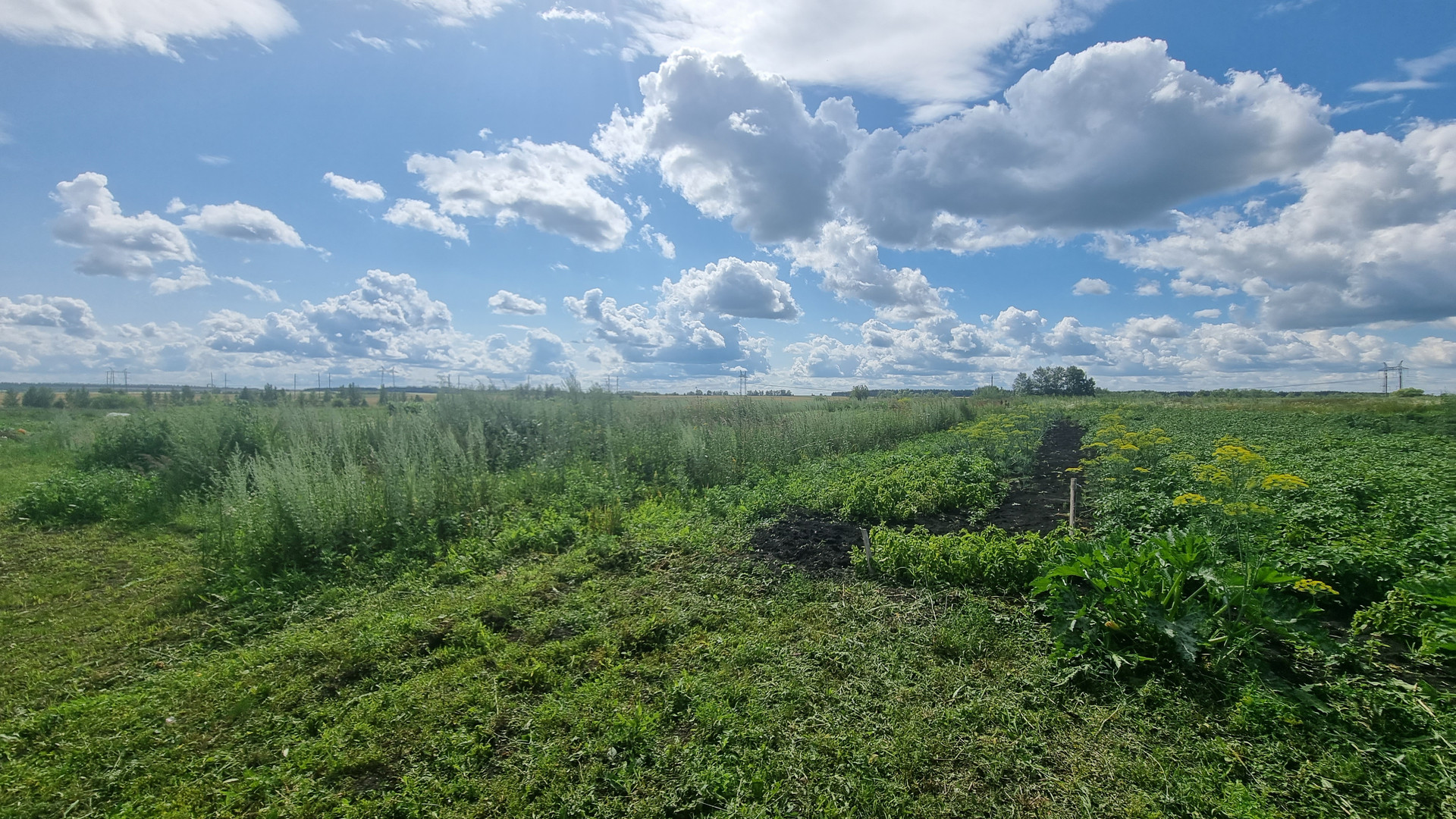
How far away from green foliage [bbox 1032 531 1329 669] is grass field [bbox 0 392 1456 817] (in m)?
0.02

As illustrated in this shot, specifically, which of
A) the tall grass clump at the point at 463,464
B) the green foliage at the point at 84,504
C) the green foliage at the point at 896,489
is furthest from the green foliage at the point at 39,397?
the green foliage at the point at 896,489

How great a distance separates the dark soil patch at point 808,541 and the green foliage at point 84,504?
917cm

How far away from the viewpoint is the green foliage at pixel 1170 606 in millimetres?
3438

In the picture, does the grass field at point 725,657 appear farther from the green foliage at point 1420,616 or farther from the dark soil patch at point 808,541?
the dark soil patch at point 808,541

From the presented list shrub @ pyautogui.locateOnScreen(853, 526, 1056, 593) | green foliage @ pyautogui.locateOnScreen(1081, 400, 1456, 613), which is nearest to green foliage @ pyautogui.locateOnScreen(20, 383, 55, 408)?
shrub @ pyautogui.locateOnScreen(853, 526, 1056, 593)

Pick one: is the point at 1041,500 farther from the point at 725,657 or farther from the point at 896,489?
the point at 725,657

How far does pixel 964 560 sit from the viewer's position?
5.12 metres

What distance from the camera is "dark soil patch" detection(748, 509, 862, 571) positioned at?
5.97 metres

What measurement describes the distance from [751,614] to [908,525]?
3336mm

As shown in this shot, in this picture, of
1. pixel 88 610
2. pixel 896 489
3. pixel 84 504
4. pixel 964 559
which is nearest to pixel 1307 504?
pixel 964 559

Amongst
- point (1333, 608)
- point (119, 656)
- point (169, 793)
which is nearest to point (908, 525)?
point (1333, 608)

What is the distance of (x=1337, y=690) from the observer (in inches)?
126

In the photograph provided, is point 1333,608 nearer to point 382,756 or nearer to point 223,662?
point 382,756

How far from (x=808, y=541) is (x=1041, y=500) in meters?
4.42
